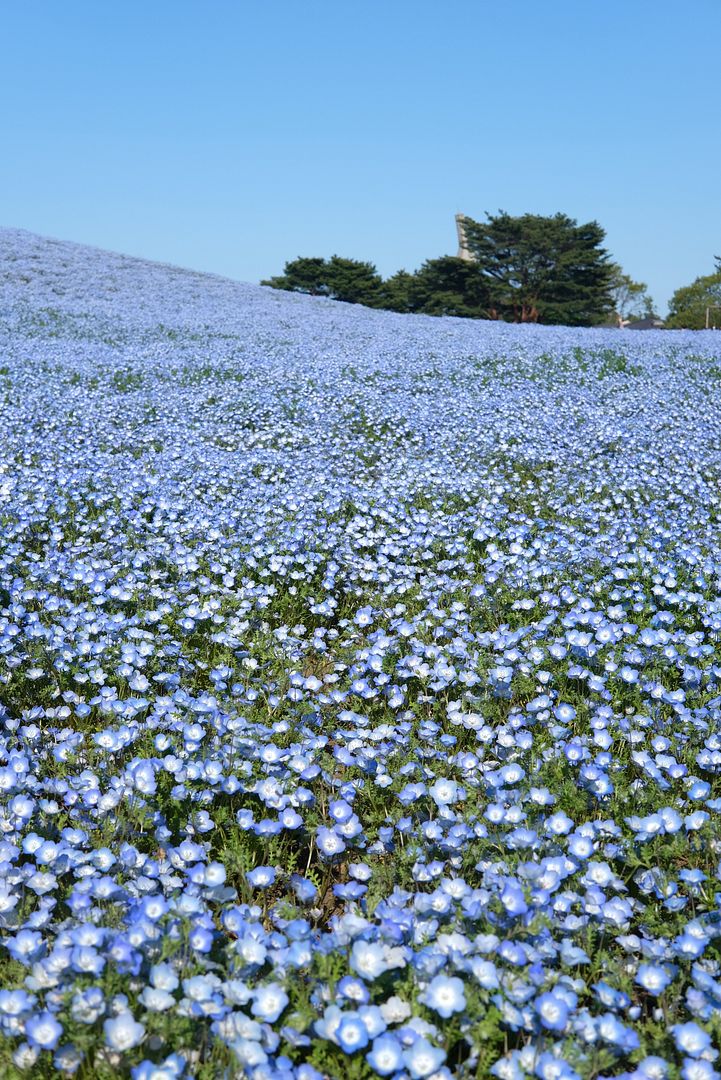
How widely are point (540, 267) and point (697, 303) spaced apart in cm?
1985

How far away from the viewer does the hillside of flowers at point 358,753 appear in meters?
2.00

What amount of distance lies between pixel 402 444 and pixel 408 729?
4.89 meters

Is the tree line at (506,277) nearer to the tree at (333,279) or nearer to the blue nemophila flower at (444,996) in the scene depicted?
the tree at (333,279)

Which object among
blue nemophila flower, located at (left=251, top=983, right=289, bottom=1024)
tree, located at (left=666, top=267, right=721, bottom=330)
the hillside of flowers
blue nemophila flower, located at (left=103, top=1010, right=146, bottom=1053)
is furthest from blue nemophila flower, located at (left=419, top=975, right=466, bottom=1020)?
tree, located at (left=666, top=267, right=721, bottom=330)

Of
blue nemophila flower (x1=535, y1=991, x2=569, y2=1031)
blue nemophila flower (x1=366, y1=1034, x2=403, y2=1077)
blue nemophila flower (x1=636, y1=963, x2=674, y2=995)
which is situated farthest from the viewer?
blue nemophila flower (x1=636, y1=963, x2=674, y2=995)

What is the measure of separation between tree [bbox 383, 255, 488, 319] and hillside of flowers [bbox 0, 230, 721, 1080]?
111 feet

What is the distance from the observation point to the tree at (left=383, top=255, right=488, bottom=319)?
131 feet

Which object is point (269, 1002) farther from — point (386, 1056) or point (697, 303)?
point (697, 303)

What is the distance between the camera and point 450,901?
7.66 feet

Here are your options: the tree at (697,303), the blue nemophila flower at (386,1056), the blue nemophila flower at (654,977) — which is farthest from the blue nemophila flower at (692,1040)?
the tree at (697,303)

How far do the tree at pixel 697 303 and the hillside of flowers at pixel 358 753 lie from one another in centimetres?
4612

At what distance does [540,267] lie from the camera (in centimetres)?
4062

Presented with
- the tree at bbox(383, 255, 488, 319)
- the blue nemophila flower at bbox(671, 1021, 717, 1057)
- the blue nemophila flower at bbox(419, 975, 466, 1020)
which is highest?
the tree at bbox(383, 255, 488, 319)

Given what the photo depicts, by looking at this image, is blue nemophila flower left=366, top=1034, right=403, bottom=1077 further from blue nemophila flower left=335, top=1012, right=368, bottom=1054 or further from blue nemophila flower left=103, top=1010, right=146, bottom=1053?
blue nemophila flower left=103, top=1010, right=146, bottom=1053
